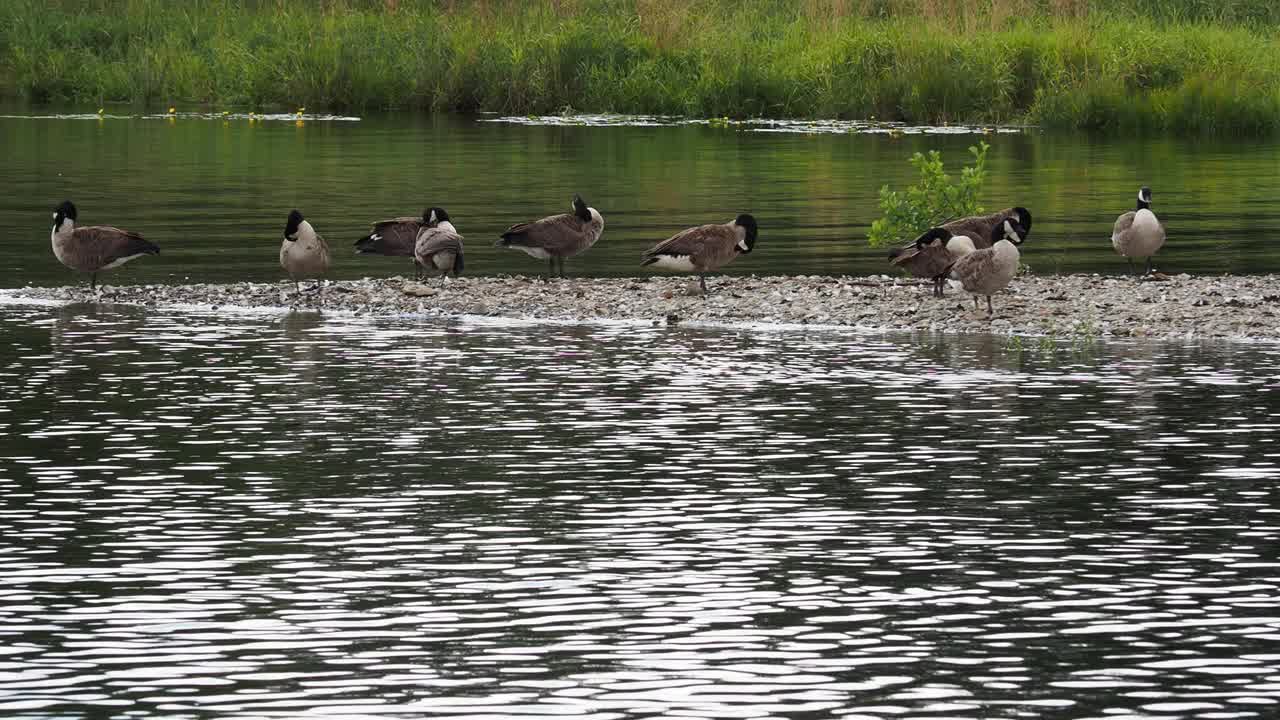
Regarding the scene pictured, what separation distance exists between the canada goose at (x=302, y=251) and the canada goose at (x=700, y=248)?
3.46m

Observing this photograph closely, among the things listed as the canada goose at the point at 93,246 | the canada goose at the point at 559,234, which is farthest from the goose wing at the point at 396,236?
the canada goose at the point at 93,246

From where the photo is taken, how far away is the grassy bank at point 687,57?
52.1 metres

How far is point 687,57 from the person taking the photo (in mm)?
58312

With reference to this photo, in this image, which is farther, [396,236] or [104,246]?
[396,236]

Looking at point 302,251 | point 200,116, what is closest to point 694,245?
point 302,251

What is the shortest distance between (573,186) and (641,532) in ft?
88.6

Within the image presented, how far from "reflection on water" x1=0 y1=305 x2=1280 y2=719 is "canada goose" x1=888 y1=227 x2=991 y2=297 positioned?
120 inches

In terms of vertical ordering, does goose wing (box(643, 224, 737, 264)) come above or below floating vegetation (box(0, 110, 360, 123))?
below

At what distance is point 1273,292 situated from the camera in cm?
2428

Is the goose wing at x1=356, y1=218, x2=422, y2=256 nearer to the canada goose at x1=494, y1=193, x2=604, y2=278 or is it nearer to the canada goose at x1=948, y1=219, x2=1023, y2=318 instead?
the canada goose at x1=494, y1=193, x2=604, y2=278

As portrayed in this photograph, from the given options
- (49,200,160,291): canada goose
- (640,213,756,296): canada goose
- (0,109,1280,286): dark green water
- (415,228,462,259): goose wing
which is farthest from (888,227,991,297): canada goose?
(49,200,160,291): canada goose

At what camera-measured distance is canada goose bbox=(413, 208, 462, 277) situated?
2581 cm

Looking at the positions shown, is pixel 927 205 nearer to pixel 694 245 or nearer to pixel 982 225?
pixel 982 225

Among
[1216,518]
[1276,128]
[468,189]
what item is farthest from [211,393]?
[1276,128]
